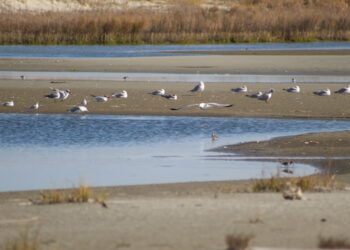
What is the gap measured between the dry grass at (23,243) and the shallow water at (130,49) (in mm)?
29292

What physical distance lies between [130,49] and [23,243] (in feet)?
113

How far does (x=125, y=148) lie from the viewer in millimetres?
13531

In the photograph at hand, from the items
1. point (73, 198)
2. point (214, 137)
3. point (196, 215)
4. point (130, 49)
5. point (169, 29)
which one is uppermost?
point (196, 215)

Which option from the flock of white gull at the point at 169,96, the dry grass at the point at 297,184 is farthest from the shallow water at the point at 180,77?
the dry grass at the point at 297,184

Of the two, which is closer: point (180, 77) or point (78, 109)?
point (78, 109)

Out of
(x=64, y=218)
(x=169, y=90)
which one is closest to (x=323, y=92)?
(x=169, y=90)

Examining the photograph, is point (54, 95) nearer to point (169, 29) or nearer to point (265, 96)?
point (265, 96)

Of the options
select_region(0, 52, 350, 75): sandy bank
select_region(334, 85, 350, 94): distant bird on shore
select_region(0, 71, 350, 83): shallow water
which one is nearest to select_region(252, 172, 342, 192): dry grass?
select_region(334, 85, 350, 94): distant bird on shore

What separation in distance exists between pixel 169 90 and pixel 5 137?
23.8ft

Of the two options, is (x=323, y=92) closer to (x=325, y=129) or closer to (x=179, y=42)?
(x=325, y=129)

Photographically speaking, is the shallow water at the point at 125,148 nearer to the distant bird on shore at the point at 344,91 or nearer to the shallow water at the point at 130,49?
the distant bird on shore at the point at 344,91

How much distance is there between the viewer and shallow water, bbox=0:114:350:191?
1073 centimetres

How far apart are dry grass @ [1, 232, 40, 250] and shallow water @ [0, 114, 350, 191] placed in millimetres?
3423

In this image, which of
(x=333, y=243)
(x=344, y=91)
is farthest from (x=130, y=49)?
(x=333, y=243)
